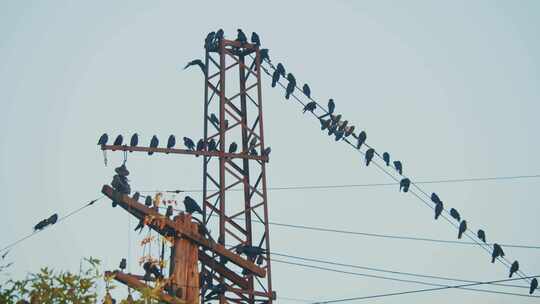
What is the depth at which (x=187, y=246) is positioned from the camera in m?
15.3

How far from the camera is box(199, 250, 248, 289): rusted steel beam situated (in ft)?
53.9

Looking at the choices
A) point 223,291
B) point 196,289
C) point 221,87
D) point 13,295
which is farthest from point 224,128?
point 13,295

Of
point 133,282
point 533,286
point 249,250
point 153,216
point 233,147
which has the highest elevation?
point 233,147

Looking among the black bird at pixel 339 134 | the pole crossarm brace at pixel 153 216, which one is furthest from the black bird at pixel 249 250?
the black bird at pixel 339 134

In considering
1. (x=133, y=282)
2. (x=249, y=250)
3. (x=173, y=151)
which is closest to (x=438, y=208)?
(x=249, y=250)

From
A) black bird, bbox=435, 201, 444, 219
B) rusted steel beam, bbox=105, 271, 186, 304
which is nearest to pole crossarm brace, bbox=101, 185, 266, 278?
rusted steel beam, bbox=105, 271, 186, 304

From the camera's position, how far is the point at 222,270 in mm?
16797

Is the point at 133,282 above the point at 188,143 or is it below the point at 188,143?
below

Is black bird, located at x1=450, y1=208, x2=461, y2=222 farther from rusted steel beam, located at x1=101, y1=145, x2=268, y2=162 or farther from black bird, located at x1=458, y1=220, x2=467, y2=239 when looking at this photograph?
rusted steel beam, located at x1=101, y1=145, x2=268, y2=162

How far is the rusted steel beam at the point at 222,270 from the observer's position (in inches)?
647

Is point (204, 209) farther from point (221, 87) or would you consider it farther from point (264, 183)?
point (221, 87)

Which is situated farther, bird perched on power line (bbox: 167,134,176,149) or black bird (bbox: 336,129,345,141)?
black bird (bbox: 336,129,345,141)

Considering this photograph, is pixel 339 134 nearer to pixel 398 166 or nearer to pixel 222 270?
pixel 398 166

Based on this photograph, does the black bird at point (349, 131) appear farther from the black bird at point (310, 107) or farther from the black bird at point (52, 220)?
the black bird at point (52, 220)
